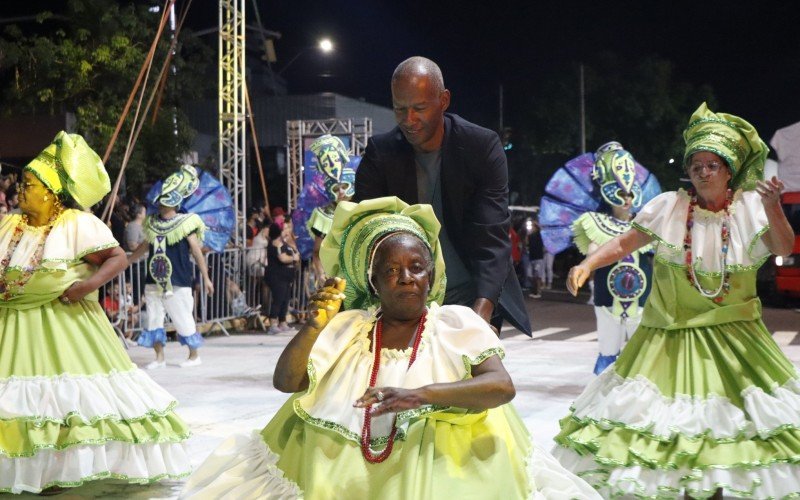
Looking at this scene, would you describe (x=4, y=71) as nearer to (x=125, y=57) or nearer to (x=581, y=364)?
(x=125, y=57)

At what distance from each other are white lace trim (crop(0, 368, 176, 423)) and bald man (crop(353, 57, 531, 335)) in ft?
7.36

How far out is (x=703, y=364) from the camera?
557cm

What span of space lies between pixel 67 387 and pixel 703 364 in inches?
136

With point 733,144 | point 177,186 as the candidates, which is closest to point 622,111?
point 177,186

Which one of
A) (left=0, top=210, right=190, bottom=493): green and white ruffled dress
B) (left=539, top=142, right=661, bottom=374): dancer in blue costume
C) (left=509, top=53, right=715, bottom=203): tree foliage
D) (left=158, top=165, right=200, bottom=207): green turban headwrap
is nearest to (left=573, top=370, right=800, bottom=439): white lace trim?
(left=0, top=210, right=190, bottom=493): green and white ruffled dress

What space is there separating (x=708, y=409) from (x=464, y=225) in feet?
5.74

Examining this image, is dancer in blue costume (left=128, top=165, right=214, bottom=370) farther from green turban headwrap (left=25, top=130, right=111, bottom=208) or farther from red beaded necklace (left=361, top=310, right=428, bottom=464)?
red beaded necklace (left=361, top=310, right=428, bottom=464)

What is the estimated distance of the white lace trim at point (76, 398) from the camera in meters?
5.88

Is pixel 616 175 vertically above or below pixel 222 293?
above

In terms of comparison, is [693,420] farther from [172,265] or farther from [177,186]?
[177,186]

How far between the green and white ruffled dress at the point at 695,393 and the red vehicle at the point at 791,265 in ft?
50.6


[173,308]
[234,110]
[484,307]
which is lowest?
[173,308]

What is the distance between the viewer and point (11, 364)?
238 inches

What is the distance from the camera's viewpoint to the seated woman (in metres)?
3.39
